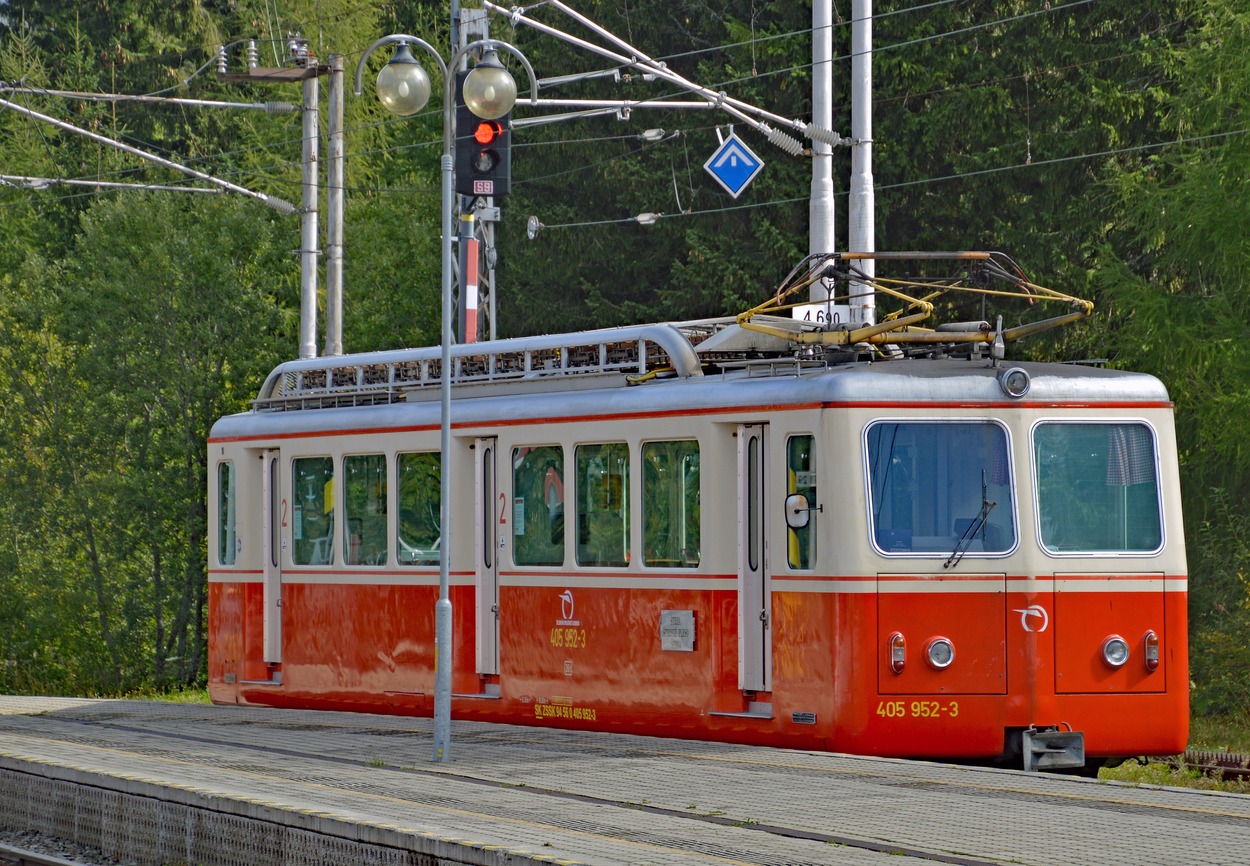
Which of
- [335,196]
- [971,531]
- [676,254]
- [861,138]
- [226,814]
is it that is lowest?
[226,814]

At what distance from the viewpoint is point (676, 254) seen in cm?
4312

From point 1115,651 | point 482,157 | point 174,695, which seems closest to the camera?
point 1115,651

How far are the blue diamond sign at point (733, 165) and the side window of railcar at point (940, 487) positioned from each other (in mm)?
10219

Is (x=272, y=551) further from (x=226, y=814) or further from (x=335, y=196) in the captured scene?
(x=335, y=196)

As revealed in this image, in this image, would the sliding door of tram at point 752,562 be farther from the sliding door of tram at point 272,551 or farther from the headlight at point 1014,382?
the sliding door of tram at point 272,551

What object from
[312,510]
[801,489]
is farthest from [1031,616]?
[312,510]

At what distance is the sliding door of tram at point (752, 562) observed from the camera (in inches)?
543

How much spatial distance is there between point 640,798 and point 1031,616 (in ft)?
11.0

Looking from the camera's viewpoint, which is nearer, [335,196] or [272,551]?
[272,551]

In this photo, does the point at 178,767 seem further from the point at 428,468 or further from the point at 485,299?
the point at 485,299

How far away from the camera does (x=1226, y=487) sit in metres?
28.8

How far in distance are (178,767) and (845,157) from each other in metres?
28.7

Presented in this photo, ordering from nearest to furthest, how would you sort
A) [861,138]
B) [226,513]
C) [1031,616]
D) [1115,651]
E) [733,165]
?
1. [1031,616]
2. [1115,651]
3. [226,513]
4. [861,138]
5. [733,165]

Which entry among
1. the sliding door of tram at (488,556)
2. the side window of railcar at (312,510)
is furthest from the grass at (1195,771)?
the side window of railcar at (312,510)
